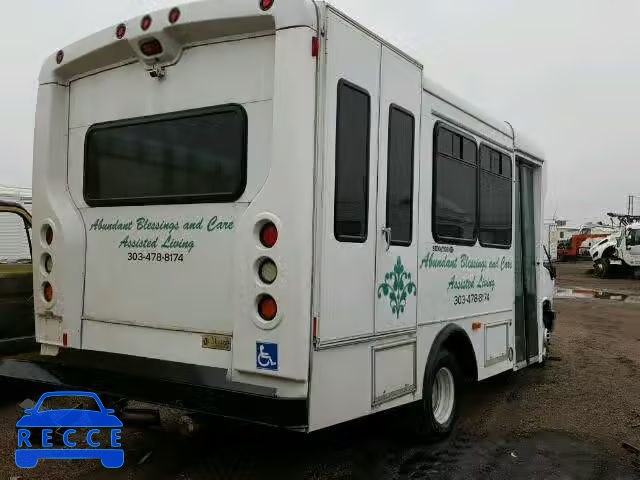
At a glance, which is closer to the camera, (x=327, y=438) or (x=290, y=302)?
(x=290, y=302)

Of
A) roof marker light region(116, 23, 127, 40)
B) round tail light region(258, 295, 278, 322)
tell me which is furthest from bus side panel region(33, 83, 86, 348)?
round tail light region(258, 295, 278, 322)

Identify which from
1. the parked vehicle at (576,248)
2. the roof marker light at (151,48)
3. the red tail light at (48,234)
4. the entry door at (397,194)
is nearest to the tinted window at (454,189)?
the entry door at (397,194)

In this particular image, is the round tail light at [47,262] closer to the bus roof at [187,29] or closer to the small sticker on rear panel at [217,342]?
the bus roof at [187,29]

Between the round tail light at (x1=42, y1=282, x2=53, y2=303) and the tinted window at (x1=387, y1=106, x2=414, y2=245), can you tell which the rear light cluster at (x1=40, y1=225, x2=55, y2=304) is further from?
the tinted window at (x1=387, y1=106, x2=414, y2=245)

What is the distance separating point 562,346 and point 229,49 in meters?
8.37

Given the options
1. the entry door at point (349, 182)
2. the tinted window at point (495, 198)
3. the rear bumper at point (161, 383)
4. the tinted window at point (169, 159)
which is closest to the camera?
the rear bumper at point (161, 383)

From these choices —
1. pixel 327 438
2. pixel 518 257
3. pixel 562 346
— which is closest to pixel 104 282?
pixel 327 438

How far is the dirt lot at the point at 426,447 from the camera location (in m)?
4.43

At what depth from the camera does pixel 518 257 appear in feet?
22.1

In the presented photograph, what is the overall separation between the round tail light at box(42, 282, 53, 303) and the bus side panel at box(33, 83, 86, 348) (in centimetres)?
2

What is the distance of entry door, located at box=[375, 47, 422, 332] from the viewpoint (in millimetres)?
4051

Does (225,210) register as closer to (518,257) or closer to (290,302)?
(290,302)

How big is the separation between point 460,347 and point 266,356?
2.44 meters

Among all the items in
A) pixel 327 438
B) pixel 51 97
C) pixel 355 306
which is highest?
pixel 51 97
